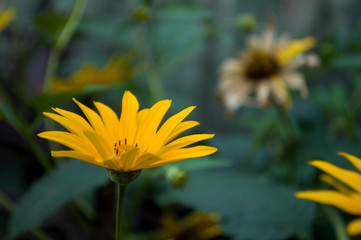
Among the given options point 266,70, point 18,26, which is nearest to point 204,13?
point 266,70

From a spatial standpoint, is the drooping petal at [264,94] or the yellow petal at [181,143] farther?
the drooping petal at [264,94]

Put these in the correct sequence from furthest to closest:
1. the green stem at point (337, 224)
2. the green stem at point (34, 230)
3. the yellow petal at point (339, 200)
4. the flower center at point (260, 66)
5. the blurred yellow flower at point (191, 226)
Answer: the flower center at point (260, 66) < the blurred yellow flower at point (191, 226) < the green stem at point (34, 230) < the green stem at point (337, 224) < the yellow petal at point (339, 200)

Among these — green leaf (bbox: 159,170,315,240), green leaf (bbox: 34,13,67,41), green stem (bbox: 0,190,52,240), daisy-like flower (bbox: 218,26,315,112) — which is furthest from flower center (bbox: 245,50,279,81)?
green stem (bbox: 0,190,52,240)

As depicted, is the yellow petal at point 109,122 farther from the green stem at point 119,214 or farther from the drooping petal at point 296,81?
the drooping petal at point 296,81

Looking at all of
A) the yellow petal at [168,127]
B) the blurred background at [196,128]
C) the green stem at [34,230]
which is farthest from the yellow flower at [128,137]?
the green stem at [34,230]

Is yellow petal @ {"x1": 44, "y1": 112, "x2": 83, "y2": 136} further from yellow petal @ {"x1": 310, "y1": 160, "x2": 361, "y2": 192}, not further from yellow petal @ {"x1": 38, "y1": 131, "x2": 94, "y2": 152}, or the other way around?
yellow petal @ {"x1": 310, "y1": 160, "x2": 361, "y2": 192}

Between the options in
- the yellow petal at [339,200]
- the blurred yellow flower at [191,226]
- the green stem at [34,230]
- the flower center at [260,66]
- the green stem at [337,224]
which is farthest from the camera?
the flower center at [260,66]

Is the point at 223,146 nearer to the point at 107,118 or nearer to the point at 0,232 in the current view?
the point at 0,232
